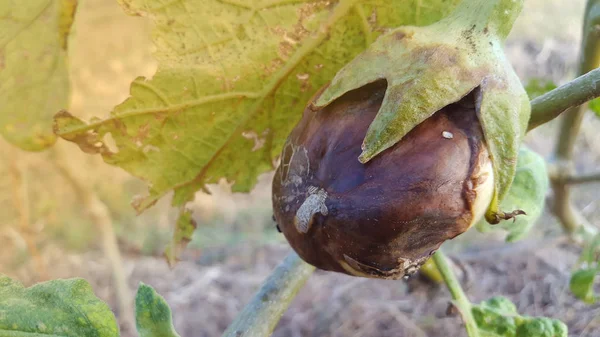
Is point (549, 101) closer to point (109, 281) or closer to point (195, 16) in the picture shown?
point (195, 16)

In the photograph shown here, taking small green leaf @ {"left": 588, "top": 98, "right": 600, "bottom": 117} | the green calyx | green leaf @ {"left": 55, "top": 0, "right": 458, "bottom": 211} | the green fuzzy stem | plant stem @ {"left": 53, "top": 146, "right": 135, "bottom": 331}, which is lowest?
plant stem @ {"left": 53, "top": 146, "right": 135, "bottom": 331}

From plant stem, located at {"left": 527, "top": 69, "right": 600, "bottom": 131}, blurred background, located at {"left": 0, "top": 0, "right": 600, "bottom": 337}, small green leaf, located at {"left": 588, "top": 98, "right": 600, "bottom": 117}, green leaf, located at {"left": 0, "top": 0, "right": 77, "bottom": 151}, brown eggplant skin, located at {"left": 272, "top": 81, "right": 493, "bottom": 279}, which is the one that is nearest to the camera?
brown eggplant skin, located at {"left": 272, "top": 81, "right": 493, "bottom": 279}

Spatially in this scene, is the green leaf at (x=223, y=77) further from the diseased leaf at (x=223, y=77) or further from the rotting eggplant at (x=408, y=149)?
the rotting eggplant at (x=408, y=149)

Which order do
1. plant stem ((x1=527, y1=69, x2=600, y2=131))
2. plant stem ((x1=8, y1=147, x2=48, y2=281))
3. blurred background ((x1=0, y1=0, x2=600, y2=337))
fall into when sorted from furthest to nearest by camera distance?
1. plant stem ((x1=8, y1=147, x2=48, y2=281))
2. blurred background ((x1=0, y1=0, x2=600, y2=337))
3. plant stem ((x1=527, y1=69, x2=600, y2=131))

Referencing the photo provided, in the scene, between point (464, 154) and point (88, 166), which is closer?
point (464, 154)

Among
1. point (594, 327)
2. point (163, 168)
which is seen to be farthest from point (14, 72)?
point (594, 327)

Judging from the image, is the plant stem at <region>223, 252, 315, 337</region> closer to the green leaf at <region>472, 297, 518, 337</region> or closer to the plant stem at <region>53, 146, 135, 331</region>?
the green leaf at <region>472, 297, 518, 337</region>

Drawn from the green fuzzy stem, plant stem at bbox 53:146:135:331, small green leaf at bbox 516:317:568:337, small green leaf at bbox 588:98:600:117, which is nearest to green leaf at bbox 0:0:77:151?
the green fuzzy stem
